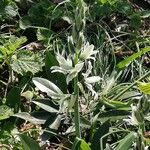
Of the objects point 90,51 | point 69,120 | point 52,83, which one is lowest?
point 69,120

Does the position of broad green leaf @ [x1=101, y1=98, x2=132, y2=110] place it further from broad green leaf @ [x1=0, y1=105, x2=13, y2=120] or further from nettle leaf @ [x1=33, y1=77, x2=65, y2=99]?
broad green leaf @ [x1=0, y1=105, x2=13, y2=120]

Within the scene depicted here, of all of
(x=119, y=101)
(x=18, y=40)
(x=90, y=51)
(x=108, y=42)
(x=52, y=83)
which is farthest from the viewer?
(x=108, y=42)

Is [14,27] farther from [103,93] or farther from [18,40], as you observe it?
[103,93]

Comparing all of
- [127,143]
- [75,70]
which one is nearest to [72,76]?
→ [75,70]

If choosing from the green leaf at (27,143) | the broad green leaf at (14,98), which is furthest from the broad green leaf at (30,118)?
the green leaf at (27,143)

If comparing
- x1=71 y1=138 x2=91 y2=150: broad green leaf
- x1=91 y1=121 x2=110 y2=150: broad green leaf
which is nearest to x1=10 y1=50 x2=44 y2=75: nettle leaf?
x1=91 y1=121 x2=110 y2=150: broad green leaf

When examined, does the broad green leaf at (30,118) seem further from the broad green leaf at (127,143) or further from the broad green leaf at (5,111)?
the broad green leaf at (127,143)

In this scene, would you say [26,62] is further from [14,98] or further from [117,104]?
[117,104]

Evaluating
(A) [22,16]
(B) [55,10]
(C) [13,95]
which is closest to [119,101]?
(C) [13,95]
